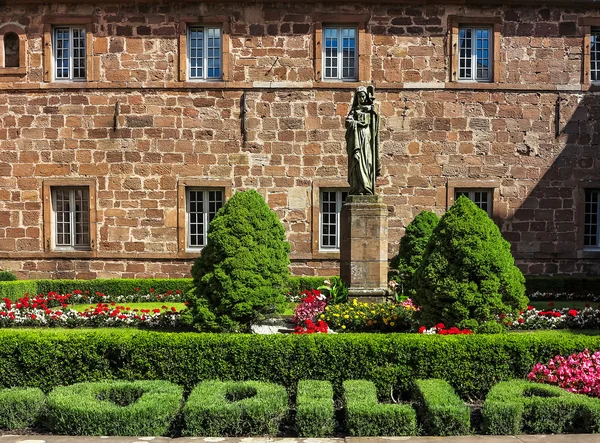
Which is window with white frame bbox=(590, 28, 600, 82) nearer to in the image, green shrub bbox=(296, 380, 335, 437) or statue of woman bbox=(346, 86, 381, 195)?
statue of woman bbox=(346, 86, 381, 195)

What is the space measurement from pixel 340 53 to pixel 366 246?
774 centimetres

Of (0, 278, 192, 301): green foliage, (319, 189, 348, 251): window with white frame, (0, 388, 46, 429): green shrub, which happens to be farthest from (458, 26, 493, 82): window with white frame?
(0, 388, 46, 429): green shrub

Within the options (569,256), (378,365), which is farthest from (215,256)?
(569,256)

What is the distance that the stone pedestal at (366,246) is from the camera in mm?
10875

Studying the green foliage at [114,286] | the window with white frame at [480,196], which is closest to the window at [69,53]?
the green foliage at [114,286]

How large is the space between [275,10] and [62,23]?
18.9 feet

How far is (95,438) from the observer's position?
599 centimetres

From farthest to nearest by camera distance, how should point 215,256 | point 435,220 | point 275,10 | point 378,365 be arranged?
1. point 275,10
2. point 435,220
3. point 215,256
4. point 378,365

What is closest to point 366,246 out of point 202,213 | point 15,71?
point 202,213

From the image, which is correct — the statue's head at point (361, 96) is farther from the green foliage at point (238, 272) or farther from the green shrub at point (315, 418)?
the green shrub at point (315, 418)

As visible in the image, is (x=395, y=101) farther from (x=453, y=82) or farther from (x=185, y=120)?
(x=185, y=120)

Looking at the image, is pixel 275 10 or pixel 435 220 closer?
pixel 435 220

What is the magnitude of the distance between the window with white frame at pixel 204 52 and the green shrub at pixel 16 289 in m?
6.78

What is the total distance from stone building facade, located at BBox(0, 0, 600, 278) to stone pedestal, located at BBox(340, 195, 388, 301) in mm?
5767
